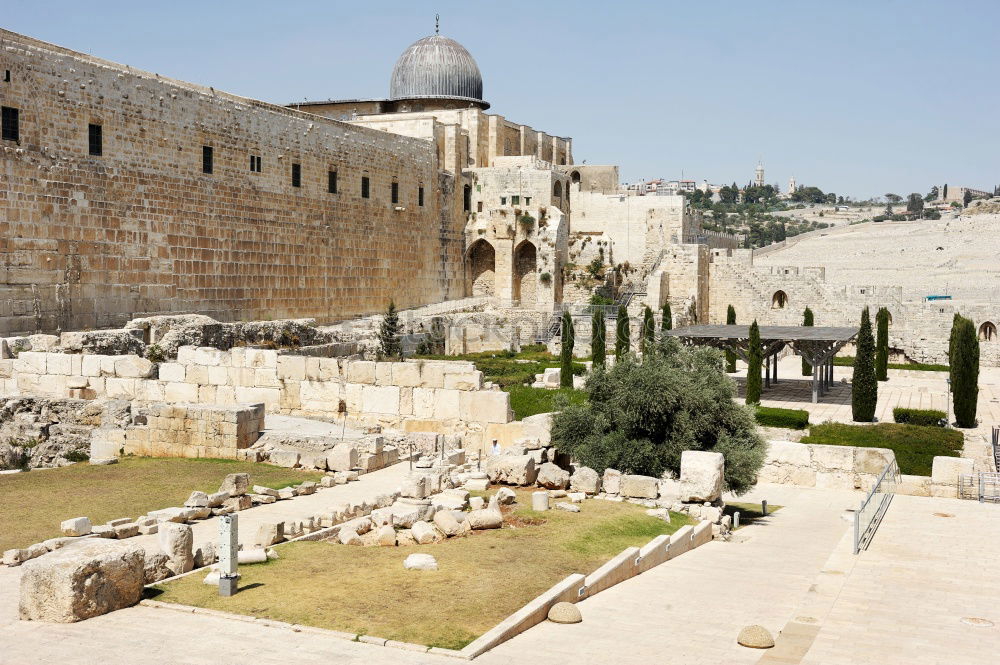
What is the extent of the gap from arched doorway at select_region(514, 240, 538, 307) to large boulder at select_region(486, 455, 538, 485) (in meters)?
26.7

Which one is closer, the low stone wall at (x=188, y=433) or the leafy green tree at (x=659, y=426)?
the leafy green tree at (x=659, y=426)

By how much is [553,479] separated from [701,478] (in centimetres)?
144

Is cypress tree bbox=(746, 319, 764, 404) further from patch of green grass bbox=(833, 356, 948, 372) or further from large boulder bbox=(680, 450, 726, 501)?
large boulder bbox=(680, 450, 726, 501)

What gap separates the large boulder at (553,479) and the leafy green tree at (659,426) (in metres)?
0.95

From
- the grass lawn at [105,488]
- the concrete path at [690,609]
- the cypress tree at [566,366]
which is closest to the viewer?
the concrete path at [690,609]

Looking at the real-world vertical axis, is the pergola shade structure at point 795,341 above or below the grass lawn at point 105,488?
above

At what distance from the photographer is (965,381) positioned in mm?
20500

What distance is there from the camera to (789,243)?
6288 cm

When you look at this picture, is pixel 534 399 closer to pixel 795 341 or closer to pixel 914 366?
pixel 795 341

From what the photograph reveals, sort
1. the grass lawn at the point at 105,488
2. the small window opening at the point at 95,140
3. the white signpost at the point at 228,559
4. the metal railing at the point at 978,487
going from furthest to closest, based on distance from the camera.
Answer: the small window opening at the point at 95,140, the metal railing at the point at 978,487, the grass lawn at the point at 105,488, the white signpost at the point at 228,559

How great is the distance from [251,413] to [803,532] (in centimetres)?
631

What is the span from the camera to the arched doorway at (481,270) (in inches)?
1457

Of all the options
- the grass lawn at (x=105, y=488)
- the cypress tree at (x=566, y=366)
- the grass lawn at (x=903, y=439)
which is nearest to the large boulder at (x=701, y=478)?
the grass lawn at (x=105, y=488)

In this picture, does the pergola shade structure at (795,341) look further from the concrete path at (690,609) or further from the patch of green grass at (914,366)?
the concrete path at (690,609)
